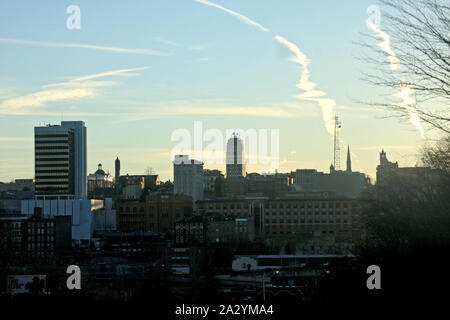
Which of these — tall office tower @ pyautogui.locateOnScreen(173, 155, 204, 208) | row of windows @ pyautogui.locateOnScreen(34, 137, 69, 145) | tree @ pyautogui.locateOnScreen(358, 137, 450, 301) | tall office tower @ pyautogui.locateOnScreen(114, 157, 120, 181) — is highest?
row of windows @ pyautogui.locateOnScreen(34, 137, 69, 145)

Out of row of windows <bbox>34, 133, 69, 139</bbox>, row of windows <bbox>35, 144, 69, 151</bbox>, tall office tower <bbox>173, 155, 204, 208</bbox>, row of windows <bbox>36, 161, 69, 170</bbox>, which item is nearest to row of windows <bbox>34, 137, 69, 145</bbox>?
row of windows <bbox>34, 133, 69, 139</bbox>

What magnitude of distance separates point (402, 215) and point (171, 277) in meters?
28.8

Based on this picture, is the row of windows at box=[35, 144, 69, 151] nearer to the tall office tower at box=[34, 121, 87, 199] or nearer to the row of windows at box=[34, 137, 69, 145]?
the tall office tower at box=[34, 121, 87, 199]

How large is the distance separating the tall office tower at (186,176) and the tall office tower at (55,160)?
13.9 metres

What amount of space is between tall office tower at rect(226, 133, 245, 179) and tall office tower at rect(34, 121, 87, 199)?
29884 millimetres

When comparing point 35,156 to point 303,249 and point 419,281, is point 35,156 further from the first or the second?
point 419,281

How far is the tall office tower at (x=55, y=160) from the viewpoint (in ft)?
273

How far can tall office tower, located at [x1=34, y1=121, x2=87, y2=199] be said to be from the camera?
8312 cm

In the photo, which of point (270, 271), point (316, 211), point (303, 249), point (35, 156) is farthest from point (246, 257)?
point (35, 156)

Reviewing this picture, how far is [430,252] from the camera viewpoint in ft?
25.9

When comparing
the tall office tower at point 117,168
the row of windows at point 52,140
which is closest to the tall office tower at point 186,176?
the row of windows at point 52,140

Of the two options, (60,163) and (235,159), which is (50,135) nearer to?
(60,163)

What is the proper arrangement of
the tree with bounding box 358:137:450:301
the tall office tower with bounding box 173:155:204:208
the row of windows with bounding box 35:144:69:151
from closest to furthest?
the tree with bounding box 358:137:450:301 → the row of windows with bounding box 35:144:69:151 → the tall office tower with bounding box 173:155:204:208

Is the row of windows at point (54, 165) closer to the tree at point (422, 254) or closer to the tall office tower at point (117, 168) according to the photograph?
the tall office tower at point (117, 168)
